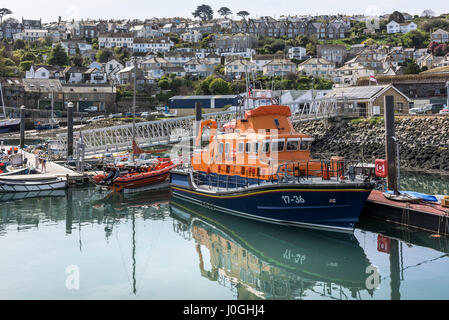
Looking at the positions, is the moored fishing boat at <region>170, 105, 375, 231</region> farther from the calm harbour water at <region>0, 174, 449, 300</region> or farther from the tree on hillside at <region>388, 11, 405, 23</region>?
the tree on hillside at <region>388, 11, 405, 23</region>

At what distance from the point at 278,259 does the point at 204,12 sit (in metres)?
157

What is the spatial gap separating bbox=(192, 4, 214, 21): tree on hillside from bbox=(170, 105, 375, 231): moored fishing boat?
148720 millimetres

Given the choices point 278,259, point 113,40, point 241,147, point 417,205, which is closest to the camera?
point 278,259

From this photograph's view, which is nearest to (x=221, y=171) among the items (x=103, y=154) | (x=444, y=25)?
(x=103, y=154)

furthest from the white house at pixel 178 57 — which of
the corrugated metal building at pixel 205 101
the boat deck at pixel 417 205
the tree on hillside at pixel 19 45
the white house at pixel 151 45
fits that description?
the boat deck at pixel 417 205

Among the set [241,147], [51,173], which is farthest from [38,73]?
[241,147]

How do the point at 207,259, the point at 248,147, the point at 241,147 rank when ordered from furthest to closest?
the point at 241,147, the point at 248,147, the point at 207,259

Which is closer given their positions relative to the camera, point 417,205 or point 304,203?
point 304,203

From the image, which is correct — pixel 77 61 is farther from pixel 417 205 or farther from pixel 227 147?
pixel 417 205

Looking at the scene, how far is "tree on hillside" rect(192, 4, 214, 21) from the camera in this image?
160 meters

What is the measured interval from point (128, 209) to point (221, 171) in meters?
5.35

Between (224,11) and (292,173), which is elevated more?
(224,11)

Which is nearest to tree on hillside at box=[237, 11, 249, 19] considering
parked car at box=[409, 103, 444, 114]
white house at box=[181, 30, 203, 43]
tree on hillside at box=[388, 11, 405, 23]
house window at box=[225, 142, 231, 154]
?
white house at box=[181, 30, 203, 43]

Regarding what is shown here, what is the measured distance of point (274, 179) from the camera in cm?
1642
